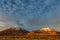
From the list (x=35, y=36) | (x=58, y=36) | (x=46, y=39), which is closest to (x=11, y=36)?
(x=35, y=36)

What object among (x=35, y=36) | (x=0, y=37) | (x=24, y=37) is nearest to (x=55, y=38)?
(x=35, y=36)

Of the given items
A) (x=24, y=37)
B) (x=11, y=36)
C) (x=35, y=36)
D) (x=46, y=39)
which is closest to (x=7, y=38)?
(x=11, y=36)

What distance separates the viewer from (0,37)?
81.1ft

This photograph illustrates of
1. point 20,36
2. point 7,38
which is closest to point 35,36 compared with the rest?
point 20,36

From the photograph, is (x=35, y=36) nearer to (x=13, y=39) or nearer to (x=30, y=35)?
(x=30, y=35)

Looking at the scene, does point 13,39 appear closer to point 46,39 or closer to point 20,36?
point 20,36

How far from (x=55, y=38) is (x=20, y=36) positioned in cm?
565

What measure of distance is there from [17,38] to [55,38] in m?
6.14

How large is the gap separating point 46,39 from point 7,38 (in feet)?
20.8

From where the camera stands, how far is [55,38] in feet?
79.6

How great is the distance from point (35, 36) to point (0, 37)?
5732mm

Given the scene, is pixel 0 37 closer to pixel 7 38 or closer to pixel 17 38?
pixel 7 38

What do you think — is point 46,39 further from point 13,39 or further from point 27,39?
point 13,39

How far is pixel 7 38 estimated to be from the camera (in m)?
24.7
